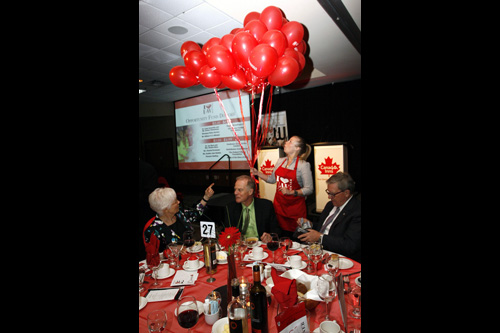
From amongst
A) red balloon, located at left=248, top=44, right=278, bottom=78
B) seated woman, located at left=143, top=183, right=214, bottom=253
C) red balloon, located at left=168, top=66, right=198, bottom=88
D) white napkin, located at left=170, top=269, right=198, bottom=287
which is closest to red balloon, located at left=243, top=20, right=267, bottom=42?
red balloon, located at left=248, top=44, right=278, bottom=78

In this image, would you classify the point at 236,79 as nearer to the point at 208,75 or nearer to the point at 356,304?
the point at 208,75

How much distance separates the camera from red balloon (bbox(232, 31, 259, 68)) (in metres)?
2.35

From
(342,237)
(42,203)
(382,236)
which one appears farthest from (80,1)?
(342,237)

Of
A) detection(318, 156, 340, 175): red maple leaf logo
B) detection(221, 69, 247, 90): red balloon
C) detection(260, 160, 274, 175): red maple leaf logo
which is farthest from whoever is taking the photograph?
detection(260, 160, 274, 175): red maple leaf logo

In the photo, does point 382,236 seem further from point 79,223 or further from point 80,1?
point 80,1

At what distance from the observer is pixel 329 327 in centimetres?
105

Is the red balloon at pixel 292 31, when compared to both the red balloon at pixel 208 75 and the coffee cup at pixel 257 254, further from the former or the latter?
the coffee cup at pixel 257 254

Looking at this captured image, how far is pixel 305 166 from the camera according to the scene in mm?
3527

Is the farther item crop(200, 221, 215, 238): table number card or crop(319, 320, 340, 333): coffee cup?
crop(200, 221, 215, 238): table number card

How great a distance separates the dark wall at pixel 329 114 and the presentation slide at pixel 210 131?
101 centimetres

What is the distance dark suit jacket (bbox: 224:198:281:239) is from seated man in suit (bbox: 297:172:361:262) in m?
0.57

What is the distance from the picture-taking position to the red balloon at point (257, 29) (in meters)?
2.40

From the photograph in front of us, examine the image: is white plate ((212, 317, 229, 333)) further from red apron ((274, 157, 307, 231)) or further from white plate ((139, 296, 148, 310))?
red apron ((274, 157, 307, 231))

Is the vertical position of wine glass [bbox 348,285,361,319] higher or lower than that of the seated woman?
lower
